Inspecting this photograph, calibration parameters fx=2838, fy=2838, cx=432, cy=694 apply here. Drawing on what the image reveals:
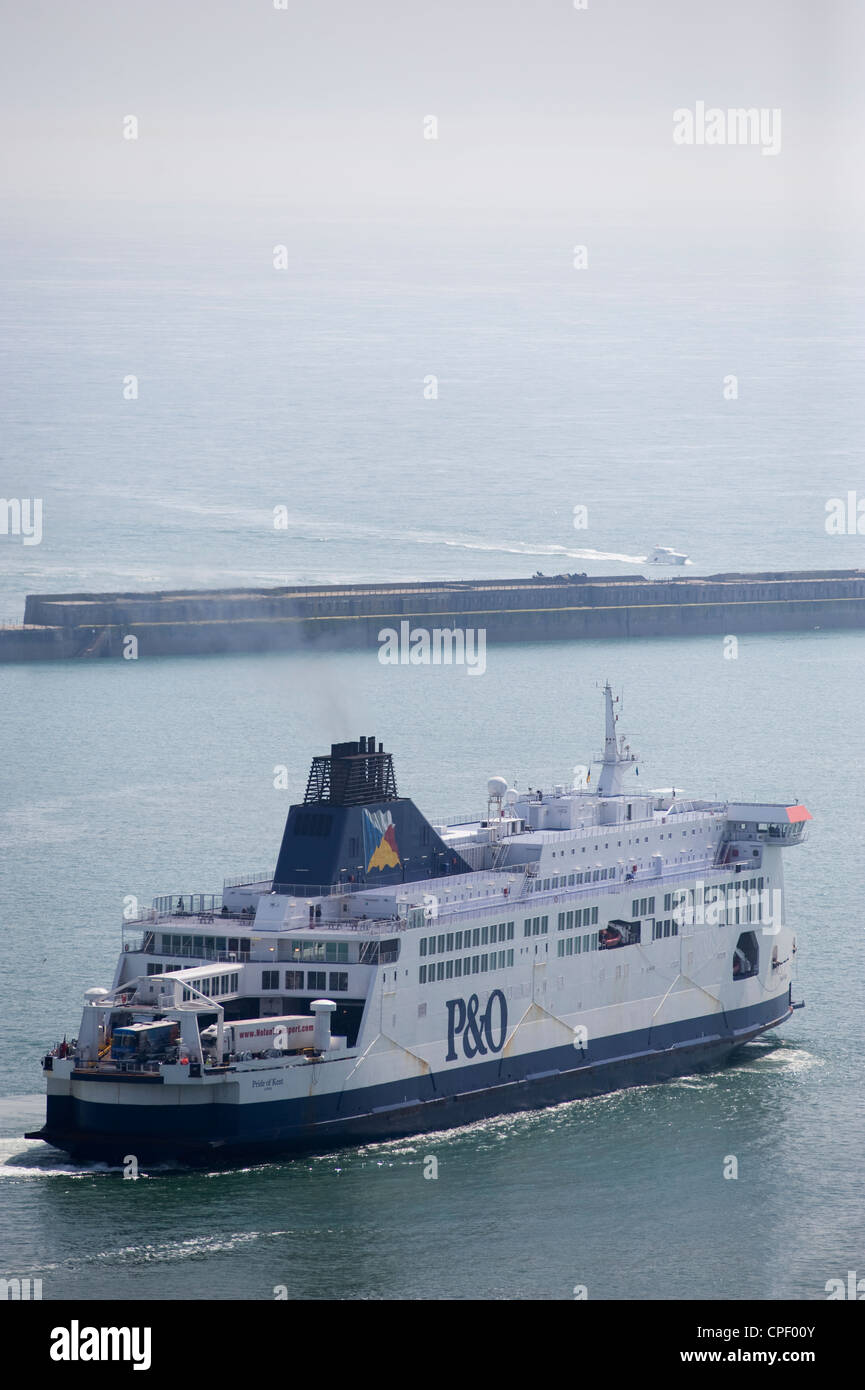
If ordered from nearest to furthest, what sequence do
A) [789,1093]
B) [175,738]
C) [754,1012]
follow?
[789,1093]
[754,1012]
[175,738]

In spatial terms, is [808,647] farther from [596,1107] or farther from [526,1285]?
[526,1285]

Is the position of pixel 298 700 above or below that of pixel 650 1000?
above

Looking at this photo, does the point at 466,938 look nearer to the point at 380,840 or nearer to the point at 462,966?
the point at 462,966

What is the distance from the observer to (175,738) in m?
71.8

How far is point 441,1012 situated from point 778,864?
33.0ft

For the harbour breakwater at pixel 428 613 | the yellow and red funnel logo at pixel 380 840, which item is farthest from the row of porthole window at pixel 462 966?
the harbour breakwater at pixel 428 613

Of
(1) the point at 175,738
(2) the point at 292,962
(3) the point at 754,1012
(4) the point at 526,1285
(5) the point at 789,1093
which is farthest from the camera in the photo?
(1) the point at 175,738

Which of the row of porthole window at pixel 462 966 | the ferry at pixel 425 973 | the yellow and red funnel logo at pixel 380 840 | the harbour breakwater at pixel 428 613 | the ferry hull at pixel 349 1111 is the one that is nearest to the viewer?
the ferry hull at pixel 349 1111

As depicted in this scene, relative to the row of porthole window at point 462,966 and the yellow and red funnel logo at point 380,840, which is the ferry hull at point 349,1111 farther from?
the yellow and red funnel logo at point 380,840

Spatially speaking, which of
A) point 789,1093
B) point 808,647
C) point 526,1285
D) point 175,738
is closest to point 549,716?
point 175,738

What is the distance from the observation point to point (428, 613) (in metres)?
102

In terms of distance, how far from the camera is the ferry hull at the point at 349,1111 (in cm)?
3875

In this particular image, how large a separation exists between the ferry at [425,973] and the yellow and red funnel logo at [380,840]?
47 mm

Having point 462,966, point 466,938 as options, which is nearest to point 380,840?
point 466,938
